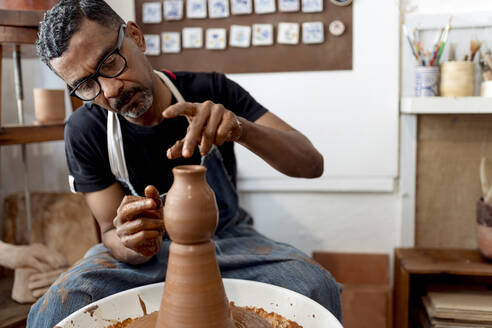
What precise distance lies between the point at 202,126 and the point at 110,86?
1.28 ft

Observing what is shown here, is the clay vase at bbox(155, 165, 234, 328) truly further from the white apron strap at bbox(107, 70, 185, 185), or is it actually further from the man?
the white apron strap at bbox(107, 70, 185, 185)

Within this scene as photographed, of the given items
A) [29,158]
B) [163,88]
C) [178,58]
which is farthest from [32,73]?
Result: [163,88]

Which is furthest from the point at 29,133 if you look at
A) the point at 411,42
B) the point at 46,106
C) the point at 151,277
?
the point at 411,42

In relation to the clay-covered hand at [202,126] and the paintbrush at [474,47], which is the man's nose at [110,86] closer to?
the clay-covered hand at [202,126]

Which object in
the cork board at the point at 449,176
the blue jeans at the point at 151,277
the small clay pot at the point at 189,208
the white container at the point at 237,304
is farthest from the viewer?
the cork board at the point at 449,176

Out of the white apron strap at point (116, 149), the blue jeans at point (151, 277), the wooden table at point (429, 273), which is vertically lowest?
the wooden table at point (429, 273)

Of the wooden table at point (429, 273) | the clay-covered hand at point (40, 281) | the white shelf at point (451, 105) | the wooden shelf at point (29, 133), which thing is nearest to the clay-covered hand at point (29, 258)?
the clay-covered hand at point (40, 281)

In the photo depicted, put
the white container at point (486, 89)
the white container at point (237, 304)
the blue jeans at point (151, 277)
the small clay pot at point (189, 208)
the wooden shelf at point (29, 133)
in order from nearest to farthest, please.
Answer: the small clay pot at point (189, 208)
the white container at point (237, 304)
the blue jeans at point (151, 277)
the wooden shelf at point (29, 133)
the white container at point (486, 89)

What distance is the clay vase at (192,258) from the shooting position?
A: 2.40ft

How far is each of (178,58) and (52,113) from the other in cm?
60

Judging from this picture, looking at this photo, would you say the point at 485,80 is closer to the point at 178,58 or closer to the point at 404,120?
the point at 404,120

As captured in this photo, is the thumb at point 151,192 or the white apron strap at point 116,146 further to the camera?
the white apron strap at point 116,146

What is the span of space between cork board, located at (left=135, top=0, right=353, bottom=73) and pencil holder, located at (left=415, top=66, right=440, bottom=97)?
30cm

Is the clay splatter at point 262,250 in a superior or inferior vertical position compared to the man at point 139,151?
inferior
